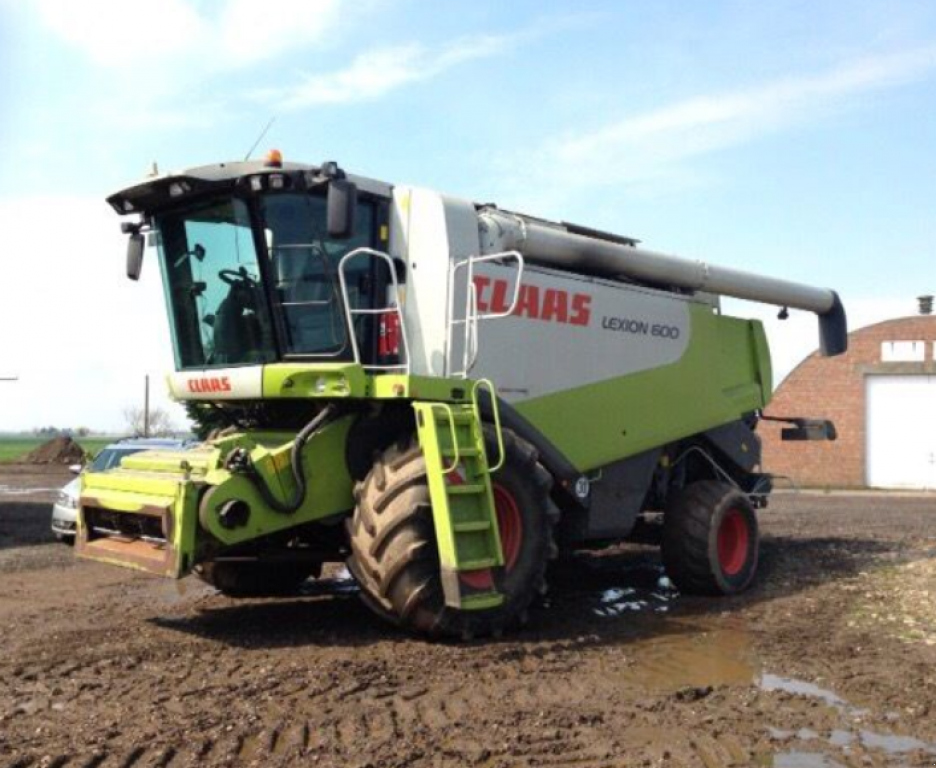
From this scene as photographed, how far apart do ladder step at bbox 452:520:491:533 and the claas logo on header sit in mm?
1699

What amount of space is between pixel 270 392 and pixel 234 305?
81cm

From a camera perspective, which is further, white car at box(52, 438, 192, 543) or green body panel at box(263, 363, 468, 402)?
white car at box(52, 438, 192, 543)

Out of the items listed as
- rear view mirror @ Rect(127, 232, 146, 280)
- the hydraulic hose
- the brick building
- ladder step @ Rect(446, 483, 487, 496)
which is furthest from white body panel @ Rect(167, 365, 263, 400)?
the brick building

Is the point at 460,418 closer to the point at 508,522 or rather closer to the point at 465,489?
the point at 465,489

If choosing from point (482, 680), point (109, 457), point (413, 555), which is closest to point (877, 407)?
point (109, 457)

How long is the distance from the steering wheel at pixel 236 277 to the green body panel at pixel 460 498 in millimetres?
1614

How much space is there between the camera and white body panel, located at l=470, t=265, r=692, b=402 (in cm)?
771

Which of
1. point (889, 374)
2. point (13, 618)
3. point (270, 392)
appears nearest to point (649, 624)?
point (270, 392)

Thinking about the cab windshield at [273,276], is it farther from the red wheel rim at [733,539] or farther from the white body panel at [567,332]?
the red wheel rim at [733,539]

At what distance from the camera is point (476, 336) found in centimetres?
718

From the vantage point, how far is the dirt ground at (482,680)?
4598mm

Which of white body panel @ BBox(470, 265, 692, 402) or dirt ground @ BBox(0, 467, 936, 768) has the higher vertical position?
white body panel @ BBox(470, 265, 692, 402)

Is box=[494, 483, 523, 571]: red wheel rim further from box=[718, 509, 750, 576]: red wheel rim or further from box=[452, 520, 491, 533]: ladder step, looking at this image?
box=[718, 509, 750, 576]: red wheel rim

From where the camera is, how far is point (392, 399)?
→ 6914 mm
